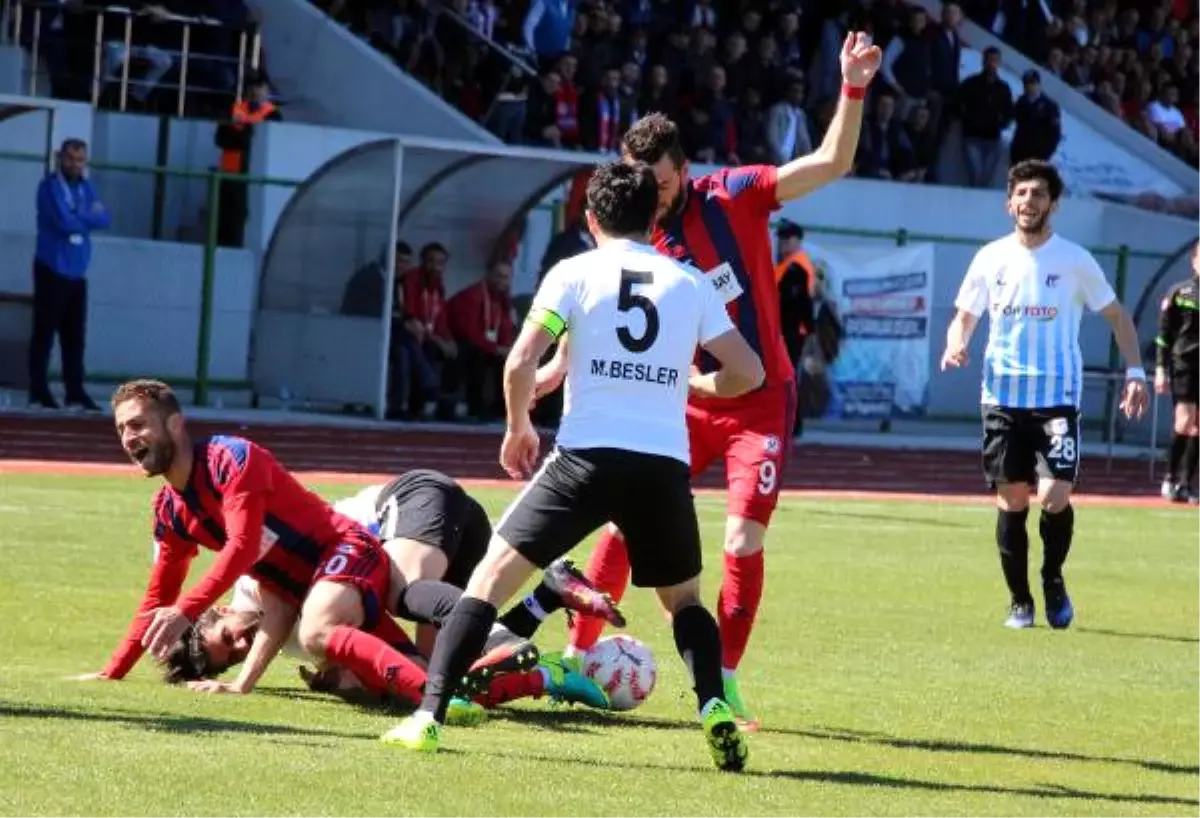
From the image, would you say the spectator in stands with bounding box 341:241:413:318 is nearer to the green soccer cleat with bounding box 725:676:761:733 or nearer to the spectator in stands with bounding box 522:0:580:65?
the spectator in stands with bounding box 522:0:580:65

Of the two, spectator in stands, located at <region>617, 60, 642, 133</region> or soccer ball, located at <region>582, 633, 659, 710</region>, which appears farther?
spectator in stands, located at <region>617, 60, 642, 133</region>

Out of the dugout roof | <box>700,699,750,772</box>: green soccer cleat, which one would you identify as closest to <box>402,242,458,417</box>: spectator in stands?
the dugout roof

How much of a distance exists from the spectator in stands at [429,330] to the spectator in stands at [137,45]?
13.2 ft

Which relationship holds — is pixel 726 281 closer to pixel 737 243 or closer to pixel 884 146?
pixel 737 243

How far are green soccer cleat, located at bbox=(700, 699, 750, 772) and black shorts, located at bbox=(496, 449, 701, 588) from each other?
46cm

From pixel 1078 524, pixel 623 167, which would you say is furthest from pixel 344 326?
pixel 623 167

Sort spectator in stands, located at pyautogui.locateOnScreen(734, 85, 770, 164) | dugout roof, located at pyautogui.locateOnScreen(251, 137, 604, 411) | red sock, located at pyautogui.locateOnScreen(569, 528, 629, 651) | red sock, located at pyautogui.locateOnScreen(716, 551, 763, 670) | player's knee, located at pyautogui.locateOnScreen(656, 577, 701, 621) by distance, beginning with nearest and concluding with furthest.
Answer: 1. player's knee, located at pyautogui.locateOnScreen(656, 577, 701, 621)
2. red sock, located at pyautogui.locateOnScreen(716, 551, 763, 670)
3. red sock, located at pyautogui.locateOnScreen(569, 528, 629, 651)
4. dugout roof, located at pyautogui.locateOnScreen(251, 137, 604, 411)
5. spectator in stands, located at pyautogui.locateOnScreen(734, 85, 770, 164)

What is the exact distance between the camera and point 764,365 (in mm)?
9688

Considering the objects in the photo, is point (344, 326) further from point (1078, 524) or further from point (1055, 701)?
point (1055, 701)

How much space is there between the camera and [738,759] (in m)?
8.02

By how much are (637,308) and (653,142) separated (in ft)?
3.89

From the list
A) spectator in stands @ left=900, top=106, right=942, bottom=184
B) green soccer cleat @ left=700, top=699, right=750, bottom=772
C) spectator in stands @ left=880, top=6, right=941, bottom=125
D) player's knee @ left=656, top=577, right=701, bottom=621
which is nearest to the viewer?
green soccer cleat @ left=700, top=699, right=750, bottom=772

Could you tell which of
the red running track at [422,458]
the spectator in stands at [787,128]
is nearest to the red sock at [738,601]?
the red running track at [422,458]

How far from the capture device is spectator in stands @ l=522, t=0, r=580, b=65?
31.0 metres
